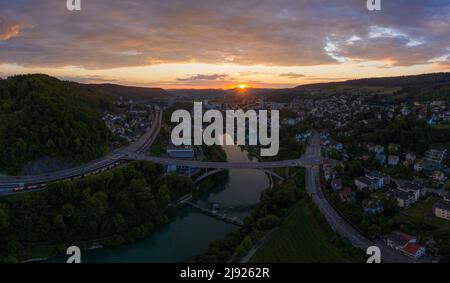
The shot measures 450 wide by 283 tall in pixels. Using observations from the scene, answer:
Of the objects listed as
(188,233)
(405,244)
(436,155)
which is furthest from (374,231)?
(436,155)

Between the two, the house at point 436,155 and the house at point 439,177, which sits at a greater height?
the house at point 436,155

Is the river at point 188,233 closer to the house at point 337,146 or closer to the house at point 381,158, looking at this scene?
the house at point 337,146

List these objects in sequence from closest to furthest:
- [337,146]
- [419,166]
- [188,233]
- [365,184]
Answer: [188,233]
[365,184]
[419,166]
[337,146]

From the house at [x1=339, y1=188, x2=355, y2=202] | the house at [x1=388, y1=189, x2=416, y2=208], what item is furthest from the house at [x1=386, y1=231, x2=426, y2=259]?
the house at [x1=339, y1=188, x2=355, y2=202]

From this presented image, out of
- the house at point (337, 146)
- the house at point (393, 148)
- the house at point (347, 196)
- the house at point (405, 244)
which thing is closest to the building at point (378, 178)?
the house at point (347, 196)

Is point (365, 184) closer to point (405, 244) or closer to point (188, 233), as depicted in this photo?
point (405, 244)
